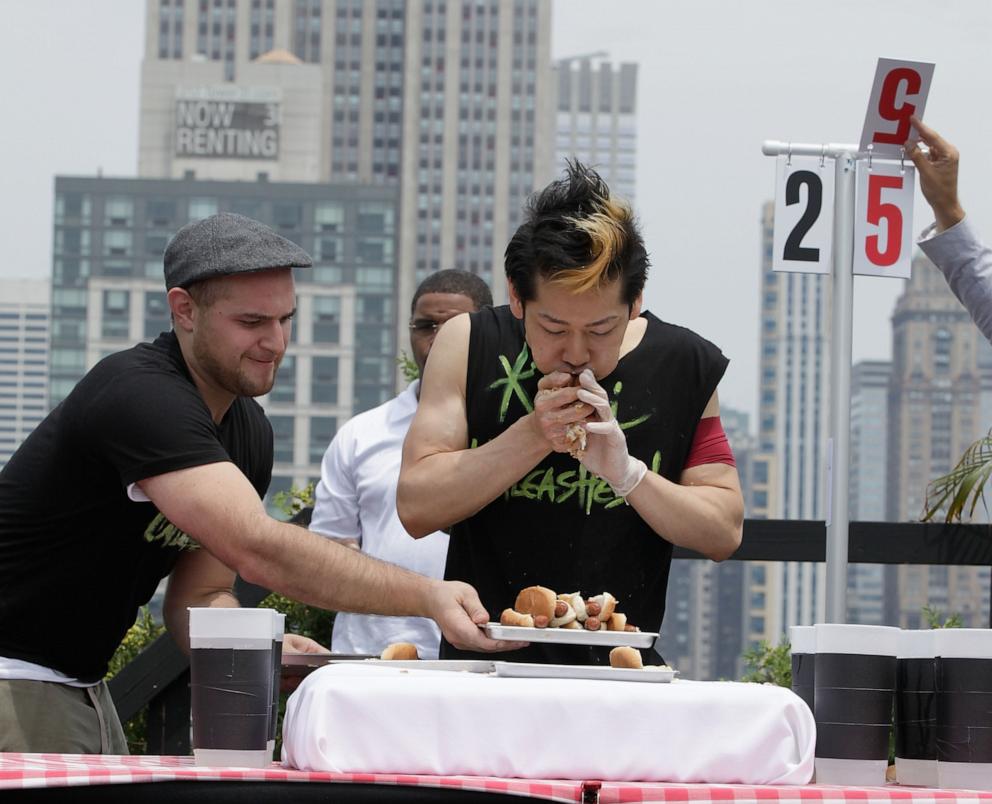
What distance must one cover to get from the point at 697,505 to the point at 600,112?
6038 inches

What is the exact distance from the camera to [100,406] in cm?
213

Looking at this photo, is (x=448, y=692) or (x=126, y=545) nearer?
(x=448, y=692)

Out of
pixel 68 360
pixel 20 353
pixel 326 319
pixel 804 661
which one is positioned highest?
pixel 804 661

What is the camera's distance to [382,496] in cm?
384

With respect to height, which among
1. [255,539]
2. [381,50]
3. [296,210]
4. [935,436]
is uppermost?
[381,50]

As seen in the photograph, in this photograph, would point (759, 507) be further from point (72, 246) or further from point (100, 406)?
point (100, 406)

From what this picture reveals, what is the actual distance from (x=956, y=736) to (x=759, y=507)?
518ft

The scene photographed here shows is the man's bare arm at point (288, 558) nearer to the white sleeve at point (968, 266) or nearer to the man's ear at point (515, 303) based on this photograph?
the man's ear at point (515, 303)

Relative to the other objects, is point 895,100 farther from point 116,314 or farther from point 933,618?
A: point 116,314

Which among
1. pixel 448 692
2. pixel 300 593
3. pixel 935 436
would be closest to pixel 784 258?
pixel 300 593

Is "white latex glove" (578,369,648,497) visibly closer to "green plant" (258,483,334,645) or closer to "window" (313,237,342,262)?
→ "green plant" (258,483,334,645)

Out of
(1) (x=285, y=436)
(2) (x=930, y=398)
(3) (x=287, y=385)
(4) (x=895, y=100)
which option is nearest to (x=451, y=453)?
(4) (x=895, y=100)

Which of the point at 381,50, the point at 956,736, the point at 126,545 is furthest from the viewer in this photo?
the point at 381,50

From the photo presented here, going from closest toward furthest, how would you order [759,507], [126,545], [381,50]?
[126,545], [381,50], [759,507]
